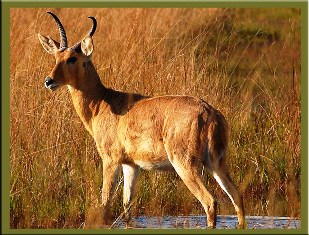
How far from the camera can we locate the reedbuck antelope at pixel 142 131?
10648 mm

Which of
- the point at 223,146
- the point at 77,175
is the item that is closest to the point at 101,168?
the point at 77,175

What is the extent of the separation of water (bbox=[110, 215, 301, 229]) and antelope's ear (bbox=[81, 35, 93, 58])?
2.00 metres

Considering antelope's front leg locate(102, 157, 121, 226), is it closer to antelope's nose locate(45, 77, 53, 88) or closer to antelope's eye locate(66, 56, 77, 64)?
antelope's nose locate(45, 77, 53, 88)

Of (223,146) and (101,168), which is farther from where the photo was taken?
(101,168)

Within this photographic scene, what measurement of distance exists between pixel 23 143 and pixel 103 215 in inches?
67.2

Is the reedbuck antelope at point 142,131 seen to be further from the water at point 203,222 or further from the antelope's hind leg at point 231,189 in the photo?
the water at point 203,222

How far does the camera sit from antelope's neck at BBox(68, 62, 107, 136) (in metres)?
12.2

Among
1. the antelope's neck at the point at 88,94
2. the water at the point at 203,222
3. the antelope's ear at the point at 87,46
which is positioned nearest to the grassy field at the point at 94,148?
the water at the point at 203,222

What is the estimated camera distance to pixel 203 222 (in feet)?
37.7

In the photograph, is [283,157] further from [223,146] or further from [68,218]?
[68,218]

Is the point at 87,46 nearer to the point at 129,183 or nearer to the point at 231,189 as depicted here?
the point at 129,183

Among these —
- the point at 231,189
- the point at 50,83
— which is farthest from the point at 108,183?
the point at 231,189

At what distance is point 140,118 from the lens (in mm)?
11305

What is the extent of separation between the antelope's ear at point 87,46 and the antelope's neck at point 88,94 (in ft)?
0.79
